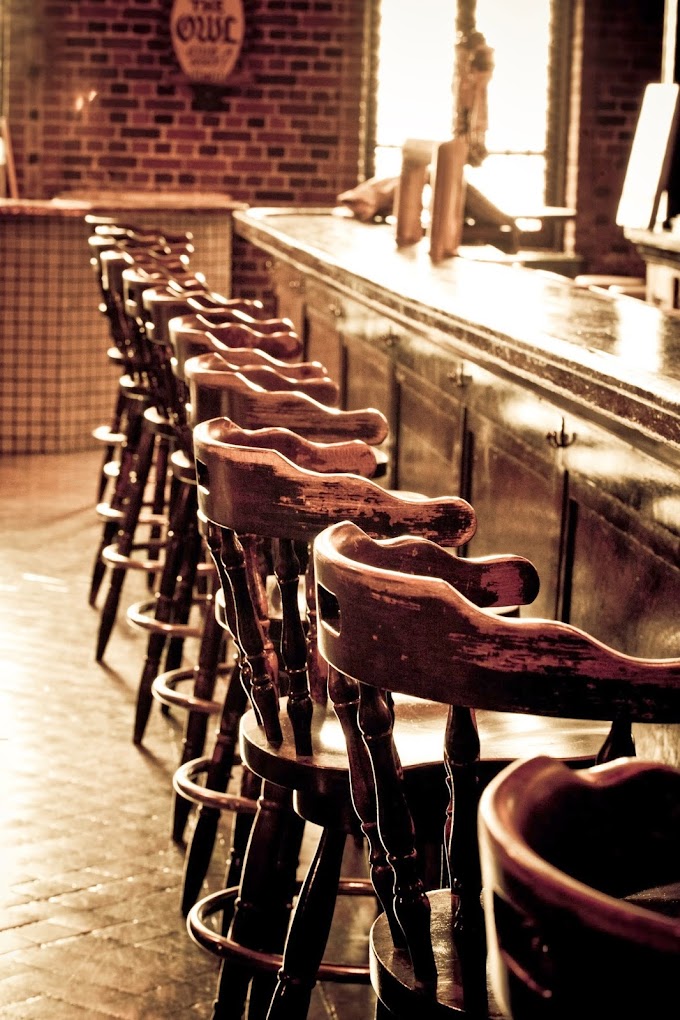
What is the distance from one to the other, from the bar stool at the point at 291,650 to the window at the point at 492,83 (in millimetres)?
7017

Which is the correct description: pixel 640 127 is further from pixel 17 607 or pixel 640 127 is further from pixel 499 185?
pixel 499 185

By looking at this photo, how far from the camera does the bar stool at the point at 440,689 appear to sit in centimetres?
112

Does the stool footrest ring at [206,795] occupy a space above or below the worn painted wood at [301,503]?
below

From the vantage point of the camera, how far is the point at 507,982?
0.81 meters

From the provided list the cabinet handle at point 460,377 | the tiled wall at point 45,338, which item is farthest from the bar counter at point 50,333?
the cabinet handle at point 460,377

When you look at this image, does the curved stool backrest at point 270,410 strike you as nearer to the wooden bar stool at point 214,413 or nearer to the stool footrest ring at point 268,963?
the wooden bar stool at point 214,413

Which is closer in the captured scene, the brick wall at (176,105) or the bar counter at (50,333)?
the bar counter at (50,333)

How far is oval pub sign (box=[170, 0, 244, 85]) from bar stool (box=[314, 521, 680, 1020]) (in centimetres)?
720

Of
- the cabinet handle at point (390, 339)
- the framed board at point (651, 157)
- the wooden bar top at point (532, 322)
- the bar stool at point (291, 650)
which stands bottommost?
the bar stool at point (291, 650)

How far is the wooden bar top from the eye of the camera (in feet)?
6.03

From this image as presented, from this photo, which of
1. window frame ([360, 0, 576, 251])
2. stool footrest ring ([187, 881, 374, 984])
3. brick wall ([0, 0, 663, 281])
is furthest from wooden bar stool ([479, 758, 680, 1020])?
window frame ([360, 0, 576, 251])

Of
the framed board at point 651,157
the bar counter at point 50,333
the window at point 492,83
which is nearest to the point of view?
the framed board at point 651,157

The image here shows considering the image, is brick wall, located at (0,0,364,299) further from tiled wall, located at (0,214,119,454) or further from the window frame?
tiled wall, located at (0,214,119,454)

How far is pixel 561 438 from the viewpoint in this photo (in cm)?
227
